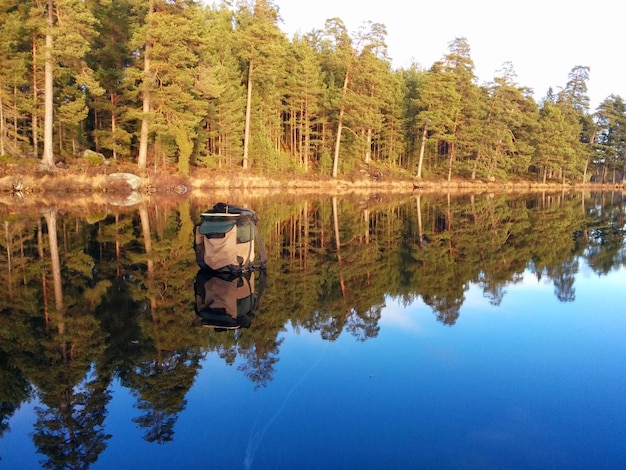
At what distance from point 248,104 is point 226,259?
33592 millimetres

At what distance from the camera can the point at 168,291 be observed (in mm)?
8211

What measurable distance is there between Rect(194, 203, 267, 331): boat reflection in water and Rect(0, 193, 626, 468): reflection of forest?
317mm

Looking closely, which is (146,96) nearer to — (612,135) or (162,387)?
(162,387)

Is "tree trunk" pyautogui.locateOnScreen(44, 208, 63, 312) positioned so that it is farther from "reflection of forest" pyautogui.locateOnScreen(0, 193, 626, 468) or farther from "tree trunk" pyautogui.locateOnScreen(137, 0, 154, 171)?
"tree trunk" pyautogui.locateOnScreen(137, 0, 154, 171)

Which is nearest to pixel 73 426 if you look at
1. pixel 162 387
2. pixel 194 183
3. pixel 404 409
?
pixel 162 387

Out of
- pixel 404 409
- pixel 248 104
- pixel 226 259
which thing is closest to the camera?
pixel 404 409

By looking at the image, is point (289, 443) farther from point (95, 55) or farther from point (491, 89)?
point (491, 89)

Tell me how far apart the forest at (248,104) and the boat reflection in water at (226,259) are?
23.7 metres

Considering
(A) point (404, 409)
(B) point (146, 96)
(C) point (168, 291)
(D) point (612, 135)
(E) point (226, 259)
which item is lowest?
(A) point (404, 409)

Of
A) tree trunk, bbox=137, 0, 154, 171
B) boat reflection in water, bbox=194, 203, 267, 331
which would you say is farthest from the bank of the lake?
boat reflection in water, bbox=194, 203, 267, 331

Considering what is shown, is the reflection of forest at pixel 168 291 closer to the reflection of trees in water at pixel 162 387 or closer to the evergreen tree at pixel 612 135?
the reflection of trees in water at pixel 162 387

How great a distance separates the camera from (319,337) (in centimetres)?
636

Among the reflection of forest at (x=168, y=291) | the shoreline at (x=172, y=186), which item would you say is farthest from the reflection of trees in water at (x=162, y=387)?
the shoreline at (x=172, y=186)

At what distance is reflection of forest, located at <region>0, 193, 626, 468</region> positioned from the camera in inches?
184
